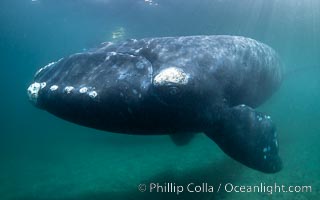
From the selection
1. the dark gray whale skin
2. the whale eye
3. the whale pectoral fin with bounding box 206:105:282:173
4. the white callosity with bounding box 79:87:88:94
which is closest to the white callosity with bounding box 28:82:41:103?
the dark gray whale skin

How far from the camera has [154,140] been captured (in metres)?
A: 21.2

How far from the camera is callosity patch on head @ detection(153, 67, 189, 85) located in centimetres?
727

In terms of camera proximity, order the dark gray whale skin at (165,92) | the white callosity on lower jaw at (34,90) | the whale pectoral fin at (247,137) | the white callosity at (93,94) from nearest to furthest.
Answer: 1. the white callosity at (93,94)
2. the dark gray whale skin at (165,92)
3. the white callosity on lower jaw at (34,90)
4. the whale pectoral fin at (247,137)

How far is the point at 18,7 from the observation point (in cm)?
4197

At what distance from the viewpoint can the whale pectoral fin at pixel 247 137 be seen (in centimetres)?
824

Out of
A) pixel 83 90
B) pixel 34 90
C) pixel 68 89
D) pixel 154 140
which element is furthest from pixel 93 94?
pixel 154 140

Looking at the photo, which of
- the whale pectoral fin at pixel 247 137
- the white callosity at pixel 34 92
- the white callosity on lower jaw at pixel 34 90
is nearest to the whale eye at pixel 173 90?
the whale pectoral fin at pixel 247 137

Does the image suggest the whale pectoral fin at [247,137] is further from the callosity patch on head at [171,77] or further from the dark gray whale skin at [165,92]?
the callosity patch on head at [171,77]

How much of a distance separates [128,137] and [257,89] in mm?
15460

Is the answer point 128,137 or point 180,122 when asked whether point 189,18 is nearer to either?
point 128,137

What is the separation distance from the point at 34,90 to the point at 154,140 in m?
13.7

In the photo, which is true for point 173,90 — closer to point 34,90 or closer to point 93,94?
point 93,94

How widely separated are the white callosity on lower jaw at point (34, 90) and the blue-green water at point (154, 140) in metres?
5.21

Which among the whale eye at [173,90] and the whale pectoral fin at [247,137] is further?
the whale pectoral fin at [247,137]
